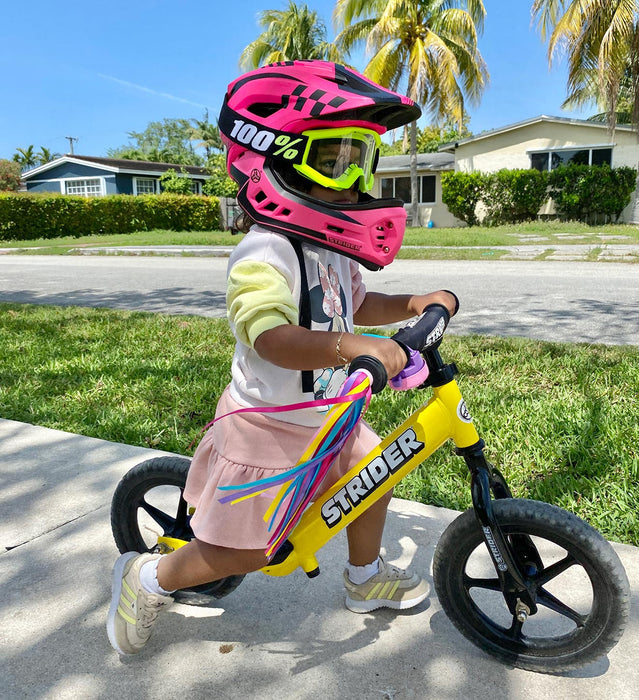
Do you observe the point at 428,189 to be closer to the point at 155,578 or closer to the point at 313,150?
the point at 313,150

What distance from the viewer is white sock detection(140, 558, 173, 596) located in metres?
1.88

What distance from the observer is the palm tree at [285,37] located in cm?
3023

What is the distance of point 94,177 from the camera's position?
37.8m

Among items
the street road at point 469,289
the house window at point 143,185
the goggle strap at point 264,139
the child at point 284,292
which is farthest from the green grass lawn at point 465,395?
the house window at point 143,185

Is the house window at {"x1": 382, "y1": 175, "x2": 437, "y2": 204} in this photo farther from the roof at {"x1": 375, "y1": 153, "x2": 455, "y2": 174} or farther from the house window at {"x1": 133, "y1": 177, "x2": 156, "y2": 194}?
the house window at {"x1": 133, "y1": 177, "x2": 156, "y2": 194}

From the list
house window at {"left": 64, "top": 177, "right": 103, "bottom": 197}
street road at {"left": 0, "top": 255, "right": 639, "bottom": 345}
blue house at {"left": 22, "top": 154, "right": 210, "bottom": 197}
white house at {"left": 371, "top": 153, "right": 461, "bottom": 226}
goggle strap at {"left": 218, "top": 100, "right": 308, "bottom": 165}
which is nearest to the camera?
goggle strap at {"left": 218, "top": 100, "right": 308, "bottom": 165}

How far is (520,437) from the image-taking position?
10.5 ft

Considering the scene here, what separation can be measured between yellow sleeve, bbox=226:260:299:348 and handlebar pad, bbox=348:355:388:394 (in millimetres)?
251

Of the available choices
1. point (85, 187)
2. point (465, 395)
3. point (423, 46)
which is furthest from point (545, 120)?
point (85, 187)

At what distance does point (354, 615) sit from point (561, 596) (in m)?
0.67

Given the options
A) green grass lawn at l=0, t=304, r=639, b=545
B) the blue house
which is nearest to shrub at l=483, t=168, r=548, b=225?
the blue house

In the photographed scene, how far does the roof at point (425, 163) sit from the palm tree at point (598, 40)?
756 centimetres

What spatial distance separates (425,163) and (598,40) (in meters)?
9.92

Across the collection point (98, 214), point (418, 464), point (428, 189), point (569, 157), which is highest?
point (569, 157)
